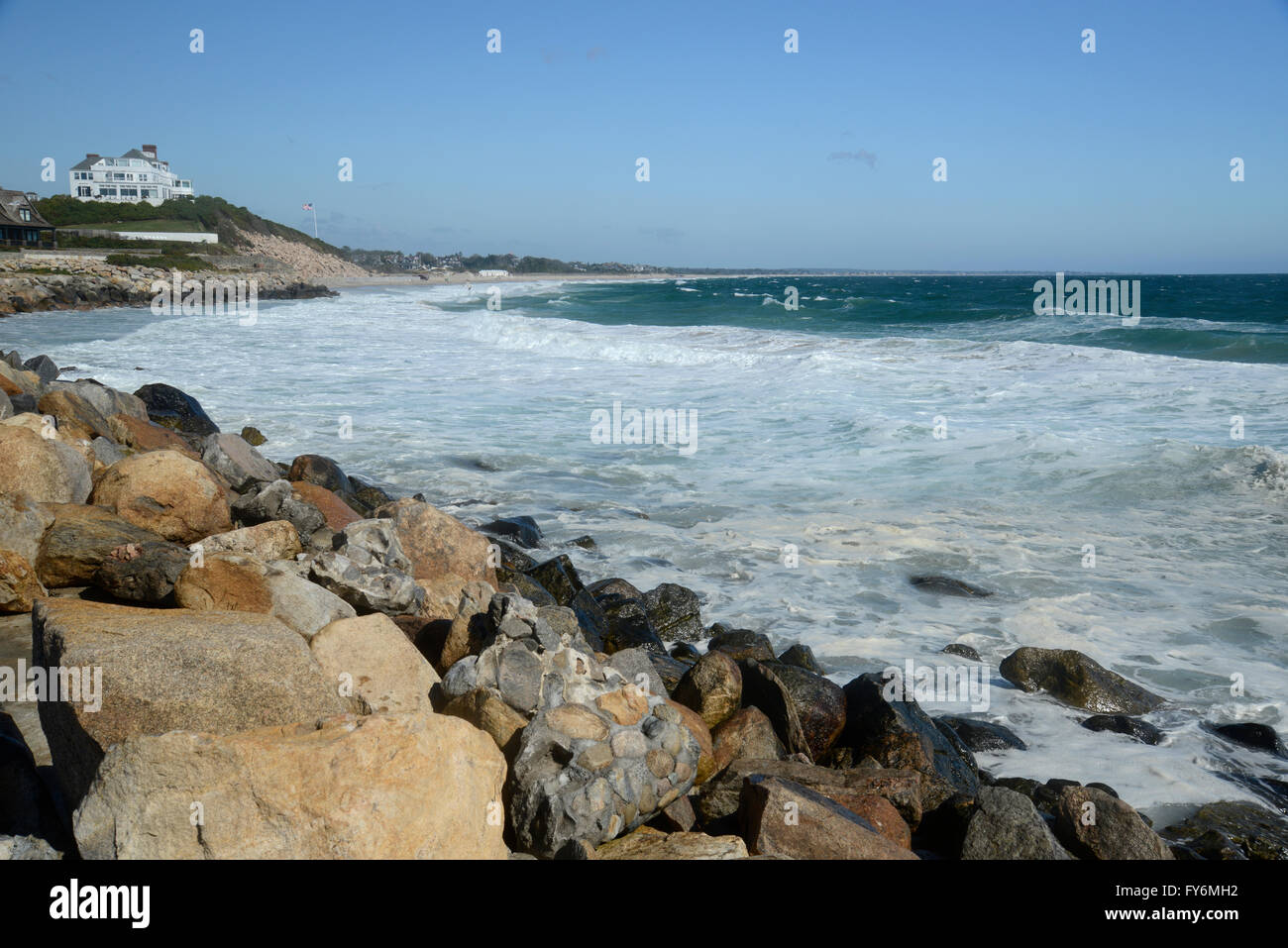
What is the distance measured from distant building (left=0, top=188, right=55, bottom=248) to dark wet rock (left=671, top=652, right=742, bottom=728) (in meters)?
65.1

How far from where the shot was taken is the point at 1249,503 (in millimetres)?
9938

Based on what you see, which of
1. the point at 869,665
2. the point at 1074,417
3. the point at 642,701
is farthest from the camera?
the point at 1074,417

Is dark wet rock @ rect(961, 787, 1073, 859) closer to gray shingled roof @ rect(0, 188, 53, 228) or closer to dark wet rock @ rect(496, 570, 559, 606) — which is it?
dark wet rock @ rect(496, 570, 559, 606)

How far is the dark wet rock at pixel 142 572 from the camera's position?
422 centimetres

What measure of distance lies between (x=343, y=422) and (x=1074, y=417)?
41.3ft

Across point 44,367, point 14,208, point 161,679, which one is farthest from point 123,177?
point 161,679

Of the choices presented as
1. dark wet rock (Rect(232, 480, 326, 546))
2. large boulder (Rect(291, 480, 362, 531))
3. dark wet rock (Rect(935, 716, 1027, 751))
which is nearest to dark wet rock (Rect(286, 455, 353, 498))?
large boulder (Rect(291, 480, 362, 531))

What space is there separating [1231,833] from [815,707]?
6.63ft

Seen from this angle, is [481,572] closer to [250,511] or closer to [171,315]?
[250,511]

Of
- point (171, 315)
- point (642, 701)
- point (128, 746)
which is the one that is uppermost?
point (171, 315)

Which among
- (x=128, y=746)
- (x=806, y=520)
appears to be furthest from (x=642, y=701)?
(x=806, y=520)

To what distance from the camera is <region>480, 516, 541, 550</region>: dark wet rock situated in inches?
324

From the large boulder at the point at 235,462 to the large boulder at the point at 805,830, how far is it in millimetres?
6084

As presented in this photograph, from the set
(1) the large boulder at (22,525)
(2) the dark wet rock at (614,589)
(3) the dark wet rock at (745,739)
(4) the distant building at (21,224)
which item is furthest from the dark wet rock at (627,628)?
(4) the distant building at (21,224)
